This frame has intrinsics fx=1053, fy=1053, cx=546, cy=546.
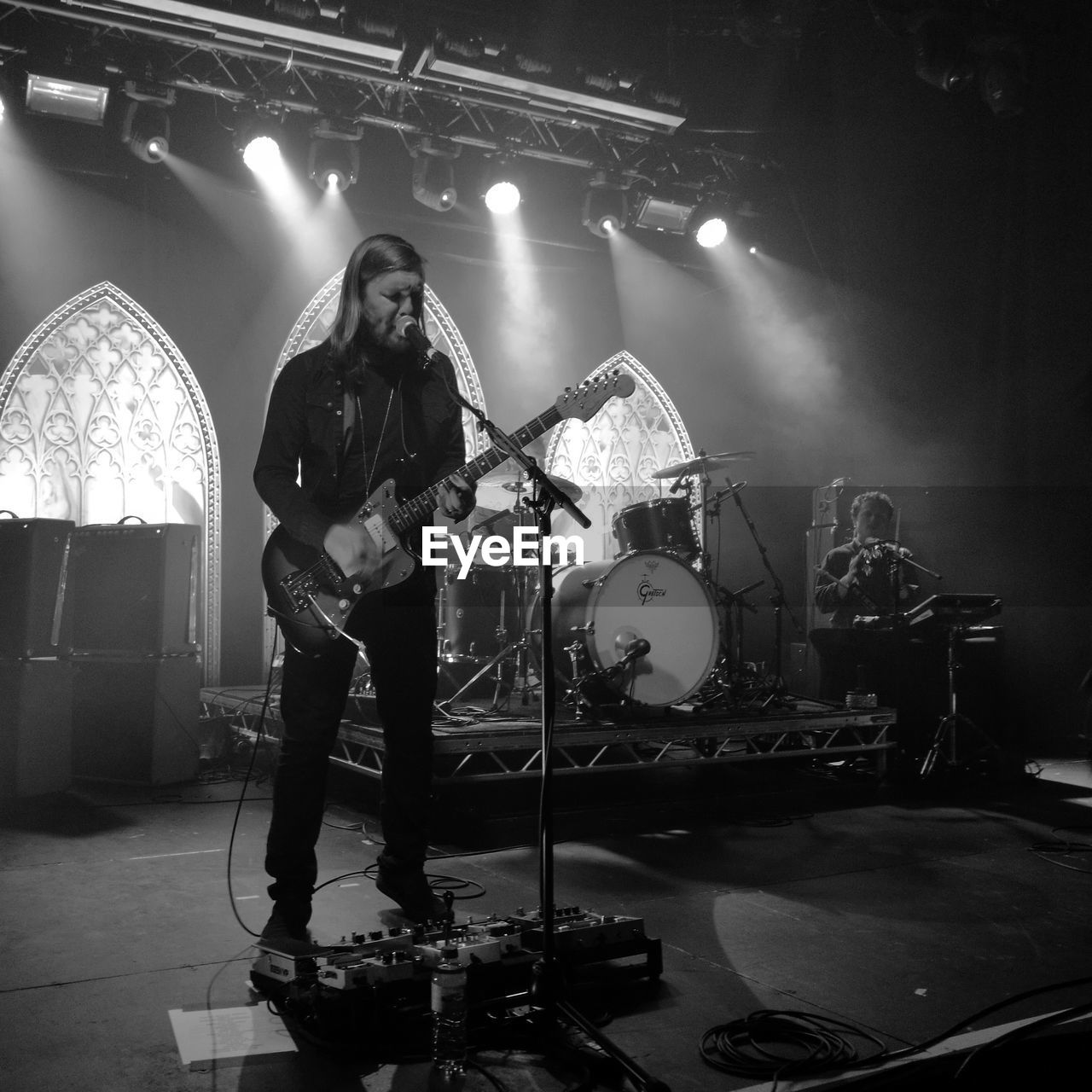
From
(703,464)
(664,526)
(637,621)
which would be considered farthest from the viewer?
(703,464)

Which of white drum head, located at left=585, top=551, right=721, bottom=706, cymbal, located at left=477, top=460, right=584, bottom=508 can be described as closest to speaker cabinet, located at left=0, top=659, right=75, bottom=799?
cymbal, located at left=477, top=460, right=584, bottom=508

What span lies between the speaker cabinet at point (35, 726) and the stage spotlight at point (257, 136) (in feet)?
13.3

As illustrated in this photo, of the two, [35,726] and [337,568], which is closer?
[337,568]

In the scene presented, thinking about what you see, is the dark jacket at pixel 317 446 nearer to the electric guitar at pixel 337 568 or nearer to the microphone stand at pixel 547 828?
the electric guitar at pixel 337 568

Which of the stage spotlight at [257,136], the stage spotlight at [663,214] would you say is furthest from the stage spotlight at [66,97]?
the stage spotlight at [663,214]

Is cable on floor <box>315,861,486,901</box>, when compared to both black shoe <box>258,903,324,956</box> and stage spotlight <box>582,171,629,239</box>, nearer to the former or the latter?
black shoe <box>258,903,324,956</box>

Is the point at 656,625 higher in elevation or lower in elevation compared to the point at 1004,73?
lower

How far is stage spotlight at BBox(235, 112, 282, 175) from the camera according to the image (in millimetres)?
7496

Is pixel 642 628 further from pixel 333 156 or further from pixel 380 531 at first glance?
pixel 333 156

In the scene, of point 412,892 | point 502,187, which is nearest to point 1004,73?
point 502,187

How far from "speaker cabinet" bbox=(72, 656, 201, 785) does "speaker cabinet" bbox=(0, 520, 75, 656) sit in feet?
1.39

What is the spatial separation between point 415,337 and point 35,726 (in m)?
3.90

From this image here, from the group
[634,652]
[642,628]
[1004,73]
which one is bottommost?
[634,652]

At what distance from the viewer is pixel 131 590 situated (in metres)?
5.83
